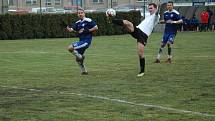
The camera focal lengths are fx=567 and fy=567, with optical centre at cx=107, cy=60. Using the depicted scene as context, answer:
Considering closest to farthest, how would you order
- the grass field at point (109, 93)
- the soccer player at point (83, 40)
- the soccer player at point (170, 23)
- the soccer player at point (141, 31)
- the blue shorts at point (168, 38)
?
the grass field at point (109, 93), the soccer player at point (141, 31), the soccer player at point (83, 40), the soccer player at point (170, 23), the blue shorts at point (168, 38)

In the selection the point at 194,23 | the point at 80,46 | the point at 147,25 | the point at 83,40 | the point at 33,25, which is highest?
the point at 147,25

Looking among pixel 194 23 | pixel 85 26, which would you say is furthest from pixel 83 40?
pixel 194 23

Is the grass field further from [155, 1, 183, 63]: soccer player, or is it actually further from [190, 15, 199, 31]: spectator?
[190, 15, 199, 31]: spectator

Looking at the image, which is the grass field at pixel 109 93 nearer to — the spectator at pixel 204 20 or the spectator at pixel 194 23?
the spectator at pixel 204 20

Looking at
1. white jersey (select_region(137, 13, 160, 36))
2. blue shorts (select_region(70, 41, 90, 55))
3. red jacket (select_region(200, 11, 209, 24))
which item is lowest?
red jacket (select_region(200, 11, 209, 24))

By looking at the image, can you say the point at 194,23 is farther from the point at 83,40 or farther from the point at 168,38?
the point at 83,40

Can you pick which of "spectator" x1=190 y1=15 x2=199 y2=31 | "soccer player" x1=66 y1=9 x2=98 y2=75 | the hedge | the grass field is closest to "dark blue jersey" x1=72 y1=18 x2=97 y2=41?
"soccer player" x1=66 y1=9 x2=98 y2=75

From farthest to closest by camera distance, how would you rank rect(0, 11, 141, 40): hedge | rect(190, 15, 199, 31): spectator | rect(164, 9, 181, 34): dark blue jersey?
rect(190, 15, 199, 31): spectator < rect(0, 11, 141, 40): hedge < rect(164, 9, 181, 34): dark blue jersey

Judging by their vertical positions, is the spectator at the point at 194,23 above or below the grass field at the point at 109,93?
below

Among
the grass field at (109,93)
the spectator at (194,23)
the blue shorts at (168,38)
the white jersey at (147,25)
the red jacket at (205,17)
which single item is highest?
the white jersey at (147,25)

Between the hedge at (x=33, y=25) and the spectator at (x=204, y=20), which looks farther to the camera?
the spectator at (x=204, y=20)

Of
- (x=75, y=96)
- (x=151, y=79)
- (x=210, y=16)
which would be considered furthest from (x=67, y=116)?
(x=210, y=16)

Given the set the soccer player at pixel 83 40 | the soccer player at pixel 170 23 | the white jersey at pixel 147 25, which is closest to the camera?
the white jersey at pixel 147 25

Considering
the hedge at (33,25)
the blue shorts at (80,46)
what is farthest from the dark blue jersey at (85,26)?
the hedge at (33,25)
